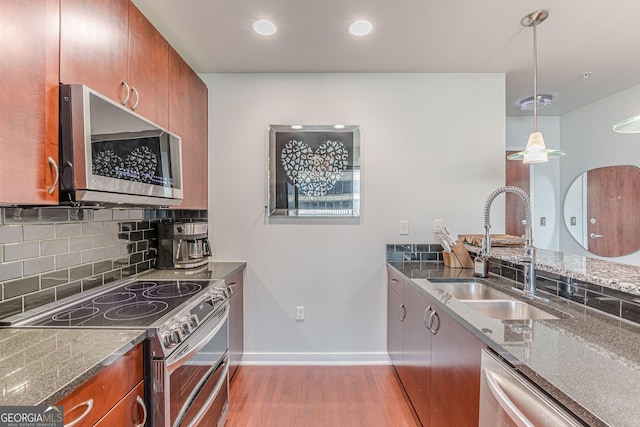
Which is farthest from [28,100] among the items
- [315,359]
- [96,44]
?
[315,359]

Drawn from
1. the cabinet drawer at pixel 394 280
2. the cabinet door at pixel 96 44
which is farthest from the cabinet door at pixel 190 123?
the cabinet drawer at pixel 394 280

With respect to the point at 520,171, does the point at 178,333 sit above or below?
below

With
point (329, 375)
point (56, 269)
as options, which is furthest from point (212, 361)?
point (329, 375)

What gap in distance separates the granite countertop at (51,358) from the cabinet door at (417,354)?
138 cm

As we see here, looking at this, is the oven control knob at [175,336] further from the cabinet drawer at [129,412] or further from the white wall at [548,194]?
the white wall at [548,194]

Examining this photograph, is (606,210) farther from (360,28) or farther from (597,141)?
(360,28)

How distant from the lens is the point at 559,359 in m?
0.83

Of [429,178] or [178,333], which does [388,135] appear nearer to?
[429,178]

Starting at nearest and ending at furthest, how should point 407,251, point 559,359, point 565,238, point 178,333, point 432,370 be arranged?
point 559,359
point 178,333
point 432,370
point 407,251
point 565,238

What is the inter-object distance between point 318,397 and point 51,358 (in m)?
1.65

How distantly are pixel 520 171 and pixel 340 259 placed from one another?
2730 millimetres

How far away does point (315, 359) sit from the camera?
246 cm

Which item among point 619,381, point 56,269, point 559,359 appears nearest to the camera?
point 619,381

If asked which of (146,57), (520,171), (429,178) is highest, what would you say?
(146,57)
